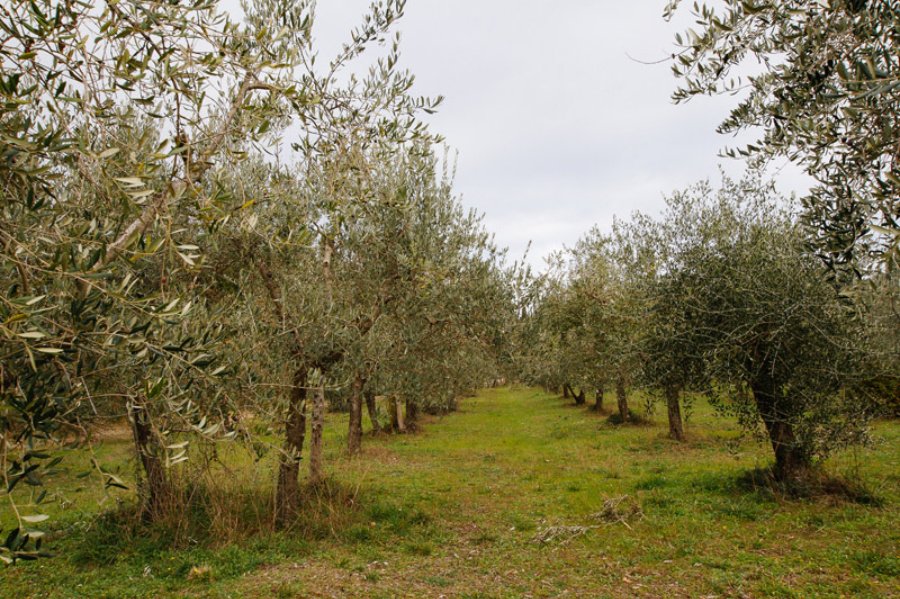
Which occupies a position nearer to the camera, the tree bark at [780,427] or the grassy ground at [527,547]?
the grassy ground at [527,547]

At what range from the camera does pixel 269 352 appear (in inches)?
368

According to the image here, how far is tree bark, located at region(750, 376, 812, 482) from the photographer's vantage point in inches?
459

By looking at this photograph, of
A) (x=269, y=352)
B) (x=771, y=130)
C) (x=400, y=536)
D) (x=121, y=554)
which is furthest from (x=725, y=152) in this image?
(x=121, y=554)

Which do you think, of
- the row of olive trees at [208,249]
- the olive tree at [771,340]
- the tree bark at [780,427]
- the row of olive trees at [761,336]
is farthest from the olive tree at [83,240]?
the tree bark at [780,427]

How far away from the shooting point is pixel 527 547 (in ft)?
33.3

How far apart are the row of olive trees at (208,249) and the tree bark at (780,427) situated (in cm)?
582

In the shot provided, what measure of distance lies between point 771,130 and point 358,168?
15.1 ft

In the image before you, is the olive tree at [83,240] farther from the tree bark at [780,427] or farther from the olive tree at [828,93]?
the tree bark at [780,427]

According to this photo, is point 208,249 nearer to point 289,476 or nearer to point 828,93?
point 289,476

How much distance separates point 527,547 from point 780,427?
6.05 m

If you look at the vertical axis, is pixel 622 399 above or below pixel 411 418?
above

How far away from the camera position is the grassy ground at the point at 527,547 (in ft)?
26.9

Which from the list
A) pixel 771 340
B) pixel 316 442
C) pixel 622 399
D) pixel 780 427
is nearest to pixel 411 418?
pixel 622 399

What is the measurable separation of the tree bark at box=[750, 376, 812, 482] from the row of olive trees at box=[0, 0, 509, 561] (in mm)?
5821
